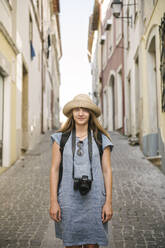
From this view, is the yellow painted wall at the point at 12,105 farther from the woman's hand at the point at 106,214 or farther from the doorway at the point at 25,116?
the woman's hand at the point at 106,214

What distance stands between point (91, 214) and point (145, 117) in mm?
7249

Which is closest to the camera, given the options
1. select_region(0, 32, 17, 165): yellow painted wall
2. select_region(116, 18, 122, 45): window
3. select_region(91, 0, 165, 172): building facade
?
select_region(91, 0, 165, 172): building facade

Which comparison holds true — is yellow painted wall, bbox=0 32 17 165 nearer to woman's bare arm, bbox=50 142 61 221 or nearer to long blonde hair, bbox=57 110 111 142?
long blonde hair, bbox=57 110 111 142

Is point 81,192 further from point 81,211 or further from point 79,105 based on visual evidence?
point 79,105

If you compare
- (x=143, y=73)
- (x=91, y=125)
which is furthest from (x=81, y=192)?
(x=143, y=73)

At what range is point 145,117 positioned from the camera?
9.13 meters

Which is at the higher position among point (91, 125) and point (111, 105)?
point (111, 105)

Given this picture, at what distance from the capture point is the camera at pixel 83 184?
212cm

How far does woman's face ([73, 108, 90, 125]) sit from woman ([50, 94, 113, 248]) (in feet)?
0.06

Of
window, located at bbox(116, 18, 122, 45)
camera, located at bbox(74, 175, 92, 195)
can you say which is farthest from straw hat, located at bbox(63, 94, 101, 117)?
window, located at bbox(116, 18, 122, 45)

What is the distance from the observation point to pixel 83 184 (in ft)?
6.96

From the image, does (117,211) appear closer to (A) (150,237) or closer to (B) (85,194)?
(A) (150,237)

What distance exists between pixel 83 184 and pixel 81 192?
0.22ft

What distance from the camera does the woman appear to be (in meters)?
2.17
